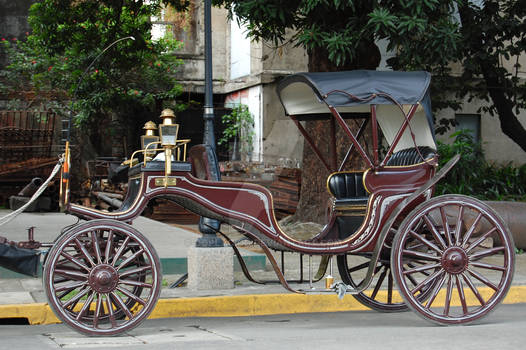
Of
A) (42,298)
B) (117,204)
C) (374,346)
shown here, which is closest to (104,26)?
(117,204)

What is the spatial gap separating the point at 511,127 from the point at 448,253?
1073cm

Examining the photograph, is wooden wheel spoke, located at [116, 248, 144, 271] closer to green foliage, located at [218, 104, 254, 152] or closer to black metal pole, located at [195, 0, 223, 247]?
black metal pole, located at [195, 0, 223, 247]

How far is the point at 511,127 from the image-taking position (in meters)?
16.6

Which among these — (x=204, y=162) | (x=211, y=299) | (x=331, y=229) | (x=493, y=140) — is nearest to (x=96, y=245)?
(x=204, y=162)

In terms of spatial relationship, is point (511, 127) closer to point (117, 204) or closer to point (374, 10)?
point (374, 10)

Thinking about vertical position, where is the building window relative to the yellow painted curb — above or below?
above

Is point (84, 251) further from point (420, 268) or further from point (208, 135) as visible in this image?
point (208, 135)

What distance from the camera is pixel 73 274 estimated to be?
602 cm

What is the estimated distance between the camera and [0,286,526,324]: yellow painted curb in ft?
24.2

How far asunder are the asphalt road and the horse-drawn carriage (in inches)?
7.5

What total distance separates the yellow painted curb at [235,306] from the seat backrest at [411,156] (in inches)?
59.3

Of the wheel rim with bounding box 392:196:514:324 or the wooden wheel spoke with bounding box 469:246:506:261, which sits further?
the wooden wheel spoke with bounding box 469:246:506:261

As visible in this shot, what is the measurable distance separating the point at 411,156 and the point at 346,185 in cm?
70

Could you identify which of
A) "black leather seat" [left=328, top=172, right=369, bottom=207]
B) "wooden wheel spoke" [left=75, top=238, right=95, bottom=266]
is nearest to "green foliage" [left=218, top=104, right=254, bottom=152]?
"black leather seat" [left=328, top=172, right=369, bottom=207]
